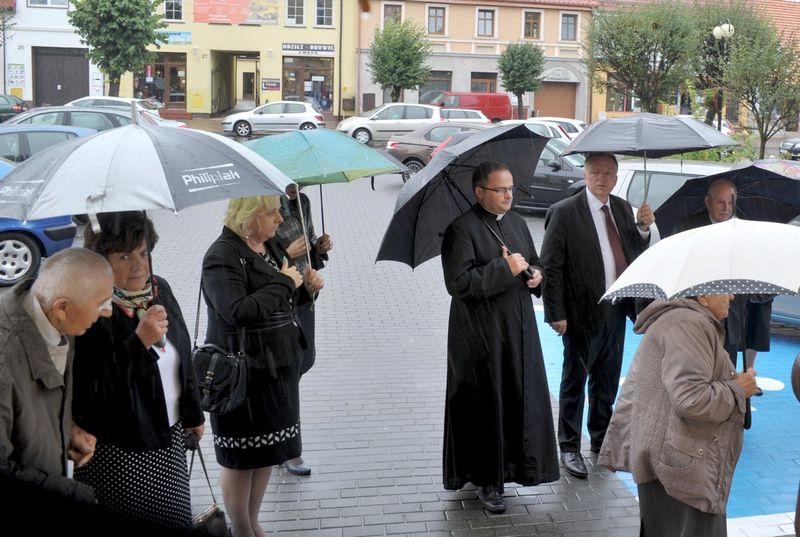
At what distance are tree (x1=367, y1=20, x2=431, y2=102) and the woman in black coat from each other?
36464mm

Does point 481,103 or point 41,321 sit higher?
point 481,103

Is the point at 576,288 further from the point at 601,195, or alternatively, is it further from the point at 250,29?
the point at 250,29

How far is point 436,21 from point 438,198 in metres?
40.8

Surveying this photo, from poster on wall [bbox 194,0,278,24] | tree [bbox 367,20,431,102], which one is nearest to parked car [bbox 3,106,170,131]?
tree [bbox 367,20,431,102]

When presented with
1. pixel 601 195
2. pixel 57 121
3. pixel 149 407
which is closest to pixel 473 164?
pixel 601 195

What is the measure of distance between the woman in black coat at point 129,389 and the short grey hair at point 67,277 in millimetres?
415

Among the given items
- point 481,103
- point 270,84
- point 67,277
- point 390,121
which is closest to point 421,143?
point 390,121

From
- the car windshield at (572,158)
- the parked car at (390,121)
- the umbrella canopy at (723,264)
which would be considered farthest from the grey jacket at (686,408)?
the parked car at (390,121)

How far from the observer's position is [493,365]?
4.75 meters

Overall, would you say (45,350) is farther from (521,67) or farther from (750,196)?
(521,67)

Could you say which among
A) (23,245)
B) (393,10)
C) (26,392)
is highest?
(393,10)

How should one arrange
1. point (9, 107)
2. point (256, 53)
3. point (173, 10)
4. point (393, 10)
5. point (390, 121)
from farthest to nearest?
point (393, 10)
point (256, 53)
point (173, 10)
point (390, 121)
point (9, 107)

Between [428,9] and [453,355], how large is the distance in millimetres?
40932

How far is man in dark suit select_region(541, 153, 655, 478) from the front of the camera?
5.37 m
